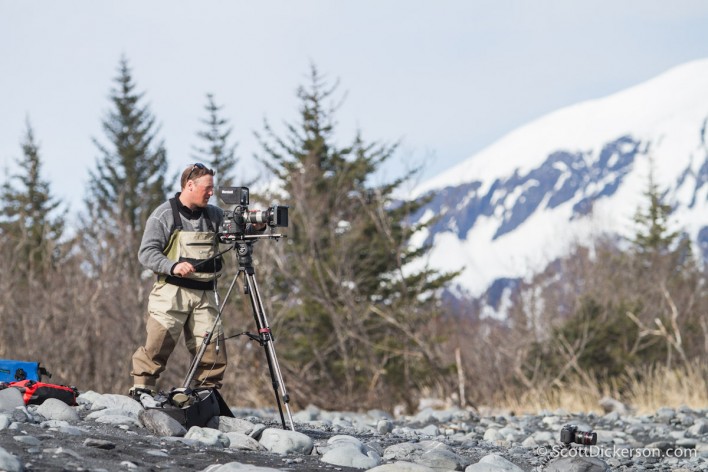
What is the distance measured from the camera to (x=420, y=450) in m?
5.96

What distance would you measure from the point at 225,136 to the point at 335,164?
21362 mm

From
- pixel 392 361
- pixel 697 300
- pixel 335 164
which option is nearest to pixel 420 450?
pixel 392 361

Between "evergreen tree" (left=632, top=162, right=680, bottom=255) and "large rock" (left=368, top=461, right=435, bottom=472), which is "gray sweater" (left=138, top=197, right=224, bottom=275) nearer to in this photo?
"large rock" (left=368, top=461, right=435, bottom=472)

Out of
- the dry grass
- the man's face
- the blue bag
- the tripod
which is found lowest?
the dry grass

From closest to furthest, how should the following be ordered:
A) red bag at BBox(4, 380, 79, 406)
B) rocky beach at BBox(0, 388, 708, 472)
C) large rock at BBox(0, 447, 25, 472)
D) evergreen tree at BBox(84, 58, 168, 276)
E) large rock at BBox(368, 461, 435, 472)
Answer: large rock at BBox(0, 447, 25, 472) < rocky beach at BBox(0, 388, 708, 472) < large rock at BBox(368, 461, 435, 472) < red bag at BBox(4, 380, 79, 406) < evergreen tree at BBox(84, 58, 168, 276)

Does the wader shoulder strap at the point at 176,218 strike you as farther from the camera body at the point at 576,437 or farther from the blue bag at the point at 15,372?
the camera body at the point at 576,437

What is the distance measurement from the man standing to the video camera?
0.09 meters

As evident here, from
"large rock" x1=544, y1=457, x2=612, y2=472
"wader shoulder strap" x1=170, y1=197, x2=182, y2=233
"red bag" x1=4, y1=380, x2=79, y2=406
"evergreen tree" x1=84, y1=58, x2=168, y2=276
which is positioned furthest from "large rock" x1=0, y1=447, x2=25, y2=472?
"evergreen tree" x1=84, y1=58, x2=168, y2=276

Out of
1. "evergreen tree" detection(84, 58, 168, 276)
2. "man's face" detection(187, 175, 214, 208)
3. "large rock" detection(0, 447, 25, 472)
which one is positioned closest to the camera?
"large rock" detection(0, 447, 25, 472)

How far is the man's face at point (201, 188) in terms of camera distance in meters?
6.37

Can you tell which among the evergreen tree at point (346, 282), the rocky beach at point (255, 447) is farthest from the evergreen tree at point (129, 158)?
the rocky beach at point (255, 447)

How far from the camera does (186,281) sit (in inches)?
252

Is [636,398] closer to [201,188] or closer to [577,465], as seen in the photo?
[577,465]

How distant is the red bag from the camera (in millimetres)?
6238
